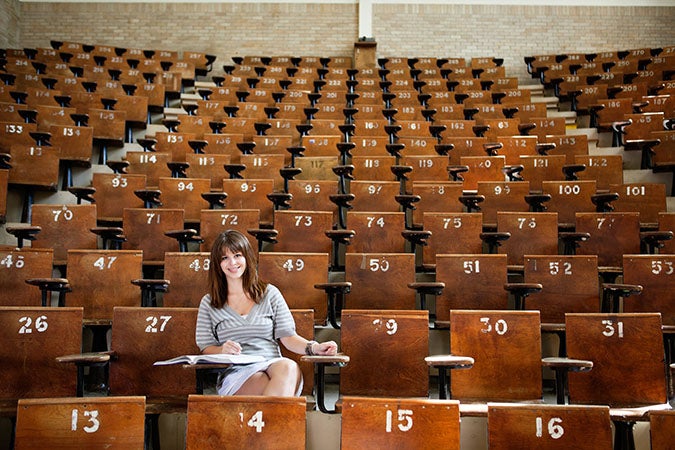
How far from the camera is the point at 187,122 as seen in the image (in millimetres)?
3100

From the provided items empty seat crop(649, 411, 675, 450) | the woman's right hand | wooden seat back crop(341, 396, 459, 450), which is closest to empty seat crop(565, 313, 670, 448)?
empty seat crop(649, 411, 675, 450)

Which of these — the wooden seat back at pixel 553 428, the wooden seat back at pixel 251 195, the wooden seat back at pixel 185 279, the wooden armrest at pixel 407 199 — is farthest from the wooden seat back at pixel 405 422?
the wooden seat back at pixel 251 195

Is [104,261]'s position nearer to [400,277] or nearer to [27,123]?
[400,277]

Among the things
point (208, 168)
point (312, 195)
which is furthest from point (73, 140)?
point (312, 195)

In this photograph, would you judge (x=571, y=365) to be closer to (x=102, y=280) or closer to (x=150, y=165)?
(x=102, y=280)

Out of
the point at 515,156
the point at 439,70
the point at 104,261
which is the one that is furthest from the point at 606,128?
the point at 104,261

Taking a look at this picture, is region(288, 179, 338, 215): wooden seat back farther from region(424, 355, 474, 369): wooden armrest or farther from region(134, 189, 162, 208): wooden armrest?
region(424, 355, 474, 369): wooden armrest

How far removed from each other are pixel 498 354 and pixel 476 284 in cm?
30

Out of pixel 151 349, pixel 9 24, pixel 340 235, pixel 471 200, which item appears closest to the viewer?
pixel 151 349

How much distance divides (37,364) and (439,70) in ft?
11.2

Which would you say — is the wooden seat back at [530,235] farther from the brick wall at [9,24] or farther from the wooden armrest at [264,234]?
the brick wall at [9,24]

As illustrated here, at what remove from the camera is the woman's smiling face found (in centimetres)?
127

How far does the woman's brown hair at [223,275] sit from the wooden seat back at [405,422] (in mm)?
338

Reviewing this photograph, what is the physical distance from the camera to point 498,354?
→ 1341 millimetres
